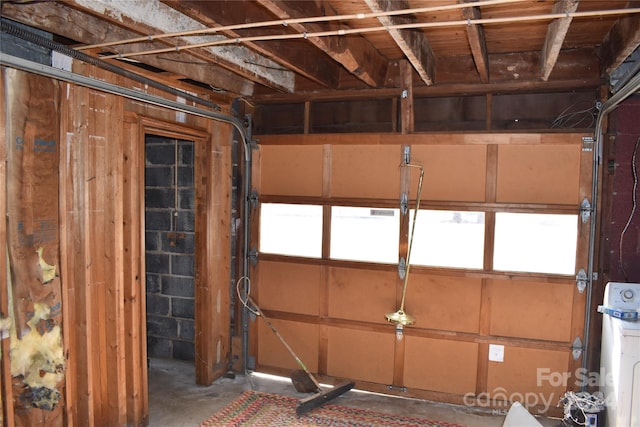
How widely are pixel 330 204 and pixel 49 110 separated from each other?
2147 millimetres

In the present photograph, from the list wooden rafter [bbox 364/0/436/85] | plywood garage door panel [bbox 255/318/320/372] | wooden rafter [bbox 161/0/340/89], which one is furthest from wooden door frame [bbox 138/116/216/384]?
→ wooden rafter [bbox 364/0/436/85]

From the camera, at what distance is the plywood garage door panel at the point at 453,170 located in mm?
3527

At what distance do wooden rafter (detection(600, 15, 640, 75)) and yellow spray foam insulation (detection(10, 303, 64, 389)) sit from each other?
3457 mm

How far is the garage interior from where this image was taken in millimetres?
2408

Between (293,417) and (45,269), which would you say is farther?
(293,417)

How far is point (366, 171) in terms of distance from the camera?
12.4 feet

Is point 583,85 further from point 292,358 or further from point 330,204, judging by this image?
point 292,358

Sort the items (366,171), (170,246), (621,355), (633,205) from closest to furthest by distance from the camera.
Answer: (621,355) → (633,205) → (366,171) → (170,246)

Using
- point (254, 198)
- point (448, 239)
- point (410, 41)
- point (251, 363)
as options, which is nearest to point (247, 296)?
point (251, 363)

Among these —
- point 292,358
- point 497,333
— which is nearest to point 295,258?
point 292,358

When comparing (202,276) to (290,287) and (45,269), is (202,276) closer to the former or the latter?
(290,287)

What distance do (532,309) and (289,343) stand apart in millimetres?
2011

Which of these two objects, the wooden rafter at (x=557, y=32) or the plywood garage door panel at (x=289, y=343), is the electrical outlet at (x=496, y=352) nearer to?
the plywood garage door panel at (x=289, y=343)

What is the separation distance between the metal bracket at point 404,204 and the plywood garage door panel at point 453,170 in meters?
0.15
